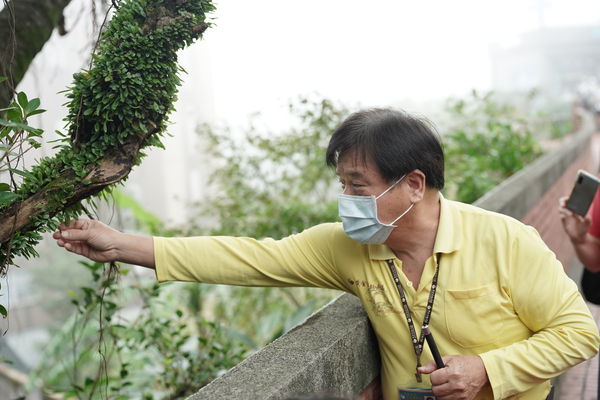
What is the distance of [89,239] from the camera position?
2.25m

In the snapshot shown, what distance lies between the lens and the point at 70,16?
13.9 ft

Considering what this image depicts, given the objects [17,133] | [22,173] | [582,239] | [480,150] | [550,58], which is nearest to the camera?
[22,173]

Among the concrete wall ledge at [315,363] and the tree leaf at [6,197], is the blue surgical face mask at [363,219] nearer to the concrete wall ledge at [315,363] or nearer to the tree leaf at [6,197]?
the concrete wall ledge at [315,363]

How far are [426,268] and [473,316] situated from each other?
212 millimetres

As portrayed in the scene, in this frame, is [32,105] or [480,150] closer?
[32,105]

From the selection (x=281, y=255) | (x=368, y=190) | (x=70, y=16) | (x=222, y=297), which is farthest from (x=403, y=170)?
(x=222, y=297)

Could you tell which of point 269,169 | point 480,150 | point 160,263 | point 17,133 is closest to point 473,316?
point 160,263

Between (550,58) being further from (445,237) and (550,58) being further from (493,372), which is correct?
(493,372)

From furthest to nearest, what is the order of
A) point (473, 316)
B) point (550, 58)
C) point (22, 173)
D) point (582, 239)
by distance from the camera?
point (550, 58) → point (582, 239) → point (473, 316) → point (22, 173)

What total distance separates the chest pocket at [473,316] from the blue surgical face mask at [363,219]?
0.95 ft

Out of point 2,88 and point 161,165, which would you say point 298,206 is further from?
point 161,165

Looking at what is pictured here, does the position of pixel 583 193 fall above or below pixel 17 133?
below

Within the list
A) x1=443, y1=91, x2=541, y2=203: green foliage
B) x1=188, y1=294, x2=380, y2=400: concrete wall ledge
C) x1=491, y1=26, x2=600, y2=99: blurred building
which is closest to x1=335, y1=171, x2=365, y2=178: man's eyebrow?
x1=188, y1=294, x2=380, y2=400: concrete wall ledge

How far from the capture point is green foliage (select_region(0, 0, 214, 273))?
1948 mm
